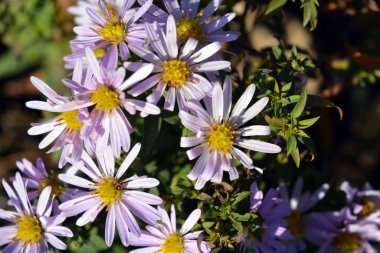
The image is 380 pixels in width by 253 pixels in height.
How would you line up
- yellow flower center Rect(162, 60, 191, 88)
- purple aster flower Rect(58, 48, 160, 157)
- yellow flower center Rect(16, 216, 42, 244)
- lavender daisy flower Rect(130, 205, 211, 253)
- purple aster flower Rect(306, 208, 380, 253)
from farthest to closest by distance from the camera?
purple aster flower Rect(306, 208, 380, 253), yellow flower center Rect(16, 216, 42, 244), lavender daisy flower Rect(130, 205, 211, 253), yellow flower center Rect(162, 60, 191, 88), purple aster flower Rect(58, 48, 160, 157)

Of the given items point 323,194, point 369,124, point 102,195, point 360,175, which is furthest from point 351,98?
point 102,195

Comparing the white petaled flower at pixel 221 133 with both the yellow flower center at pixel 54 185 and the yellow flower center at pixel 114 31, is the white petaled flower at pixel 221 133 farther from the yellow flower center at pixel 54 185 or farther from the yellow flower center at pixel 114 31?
the yellow flower center at pixel 54 185

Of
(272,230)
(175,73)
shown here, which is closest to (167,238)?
(272,230)

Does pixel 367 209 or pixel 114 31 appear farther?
pixel 367 209

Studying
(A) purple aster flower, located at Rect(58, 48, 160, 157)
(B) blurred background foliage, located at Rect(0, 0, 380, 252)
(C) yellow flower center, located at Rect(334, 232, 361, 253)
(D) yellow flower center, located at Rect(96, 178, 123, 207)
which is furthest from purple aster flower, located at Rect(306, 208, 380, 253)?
(A) purple aster flower, located at Rect(58, 48, 160, 157)

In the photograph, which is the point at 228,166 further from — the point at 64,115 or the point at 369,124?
the point at 369,124

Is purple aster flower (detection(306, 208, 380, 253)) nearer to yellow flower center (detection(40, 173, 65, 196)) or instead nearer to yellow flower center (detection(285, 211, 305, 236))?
yellow flower center (detection(285, 211, 305, 236))

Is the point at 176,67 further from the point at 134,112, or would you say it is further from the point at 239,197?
the point at 239,197
